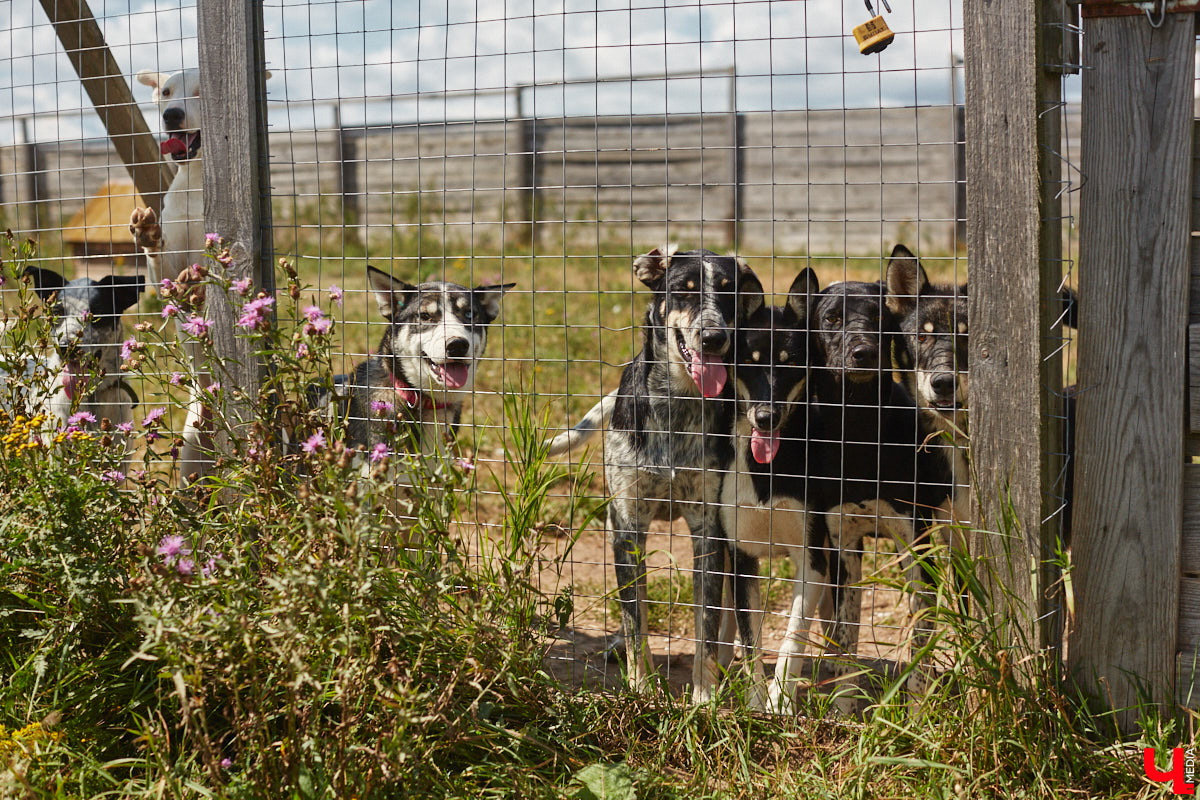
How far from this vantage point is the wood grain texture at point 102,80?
391cm

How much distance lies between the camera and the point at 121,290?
462 centimetres

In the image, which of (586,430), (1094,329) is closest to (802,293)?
(1094,329)

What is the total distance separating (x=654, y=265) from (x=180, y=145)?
213 centimetres

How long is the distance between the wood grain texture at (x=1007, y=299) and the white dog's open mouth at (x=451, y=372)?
2135 mm

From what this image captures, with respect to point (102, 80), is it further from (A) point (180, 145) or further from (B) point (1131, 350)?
(B) point (1131, 350)

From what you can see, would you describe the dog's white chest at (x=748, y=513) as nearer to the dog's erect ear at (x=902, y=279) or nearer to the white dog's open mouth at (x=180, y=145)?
the dog's erect ear at (x=902, y=279)

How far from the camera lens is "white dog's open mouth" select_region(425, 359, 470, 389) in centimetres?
401

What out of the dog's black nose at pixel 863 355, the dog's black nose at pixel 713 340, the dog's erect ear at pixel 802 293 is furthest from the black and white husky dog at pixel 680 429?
the dog's black nose at pixel 863 355

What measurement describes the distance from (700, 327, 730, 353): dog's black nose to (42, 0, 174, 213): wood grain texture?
7.55 feet

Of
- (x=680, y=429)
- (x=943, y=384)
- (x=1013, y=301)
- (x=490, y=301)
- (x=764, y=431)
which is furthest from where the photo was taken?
(x=490, y=301)

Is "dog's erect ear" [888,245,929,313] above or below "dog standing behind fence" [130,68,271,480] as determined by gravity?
below

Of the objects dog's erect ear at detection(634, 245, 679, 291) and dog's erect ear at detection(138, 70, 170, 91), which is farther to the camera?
dog's erect ear at detection(138, 70, 170, 91)

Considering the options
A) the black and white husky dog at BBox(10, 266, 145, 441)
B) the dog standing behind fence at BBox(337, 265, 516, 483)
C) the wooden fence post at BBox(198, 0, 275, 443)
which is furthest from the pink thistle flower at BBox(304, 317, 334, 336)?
the black and white husky dog at BBox(10, 266, 145, 441)

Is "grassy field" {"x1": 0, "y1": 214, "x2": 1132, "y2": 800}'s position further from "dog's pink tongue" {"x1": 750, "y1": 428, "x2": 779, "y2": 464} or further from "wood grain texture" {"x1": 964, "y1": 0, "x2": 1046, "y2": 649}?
"dog's pink tongue" {"x1": 750, "y1": 428, "x2": 779, "y2": 464}
